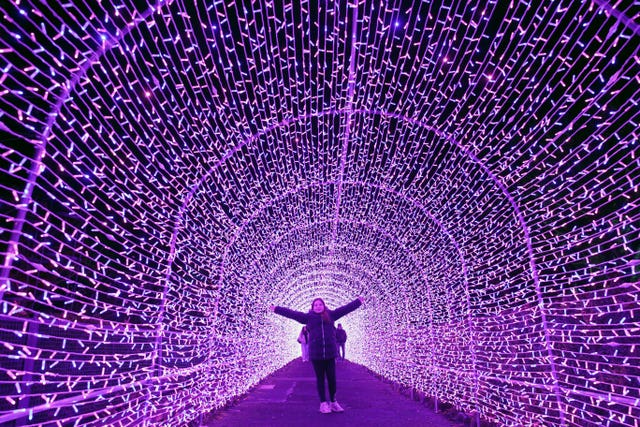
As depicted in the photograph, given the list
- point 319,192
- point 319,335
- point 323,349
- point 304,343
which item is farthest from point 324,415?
point 319,192

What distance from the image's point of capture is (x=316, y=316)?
761cm

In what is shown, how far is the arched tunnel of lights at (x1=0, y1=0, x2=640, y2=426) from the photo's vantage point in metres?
3.48

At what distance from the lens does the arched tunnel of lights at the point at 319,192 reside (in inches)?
137

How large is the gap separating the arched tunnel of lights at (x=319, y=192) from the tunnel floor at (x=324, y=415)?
42cm

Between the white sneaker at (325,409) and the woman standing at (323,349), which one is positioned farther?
the woman standing at (323,349)

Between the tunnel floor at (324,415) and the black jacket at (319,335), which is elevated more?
the black jacket at (319,335)

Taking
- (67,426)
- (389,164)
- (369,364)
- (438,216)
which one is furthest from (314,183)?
(369,364)

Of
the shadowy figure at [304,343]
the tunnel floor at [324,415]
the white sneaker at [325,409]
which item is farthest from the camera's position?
the shadowy figure at [304,343]

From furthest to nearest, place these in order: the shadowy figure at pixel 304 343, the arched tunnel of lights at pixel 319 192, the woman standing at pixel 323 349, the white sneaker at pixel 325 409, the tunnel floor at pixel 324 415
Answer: the shadowy figure at pixel 304 343 → the woman standing at pixel 323 349 → the white sneaker at pixel 325 409 → the tunnel floor at pixel 324 415 → the arched tunnel of lights at pixel 319 192

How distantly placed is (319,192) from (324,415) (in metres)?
4.29

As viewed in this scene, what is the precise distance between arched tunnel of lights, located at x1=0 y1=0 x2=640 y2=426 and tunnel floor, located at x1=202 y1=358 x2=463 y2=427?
42 cm

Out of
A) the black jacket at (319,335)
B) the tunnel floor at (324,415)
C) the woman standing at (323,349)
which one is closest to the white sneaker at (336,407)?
the woman standing at (323,349)

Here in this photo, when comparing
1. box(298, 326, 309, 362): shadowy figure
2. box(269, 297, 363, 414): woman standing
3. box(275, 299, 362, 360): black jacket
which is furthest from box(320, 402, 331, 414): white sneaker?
box(298, 326, 309, 362): shadowy figure

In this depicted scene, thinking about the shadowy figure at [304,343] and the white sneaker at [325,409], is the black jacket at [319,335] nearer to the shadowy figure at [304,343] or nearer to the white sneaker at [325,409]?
the white sneaker at [325,409]
